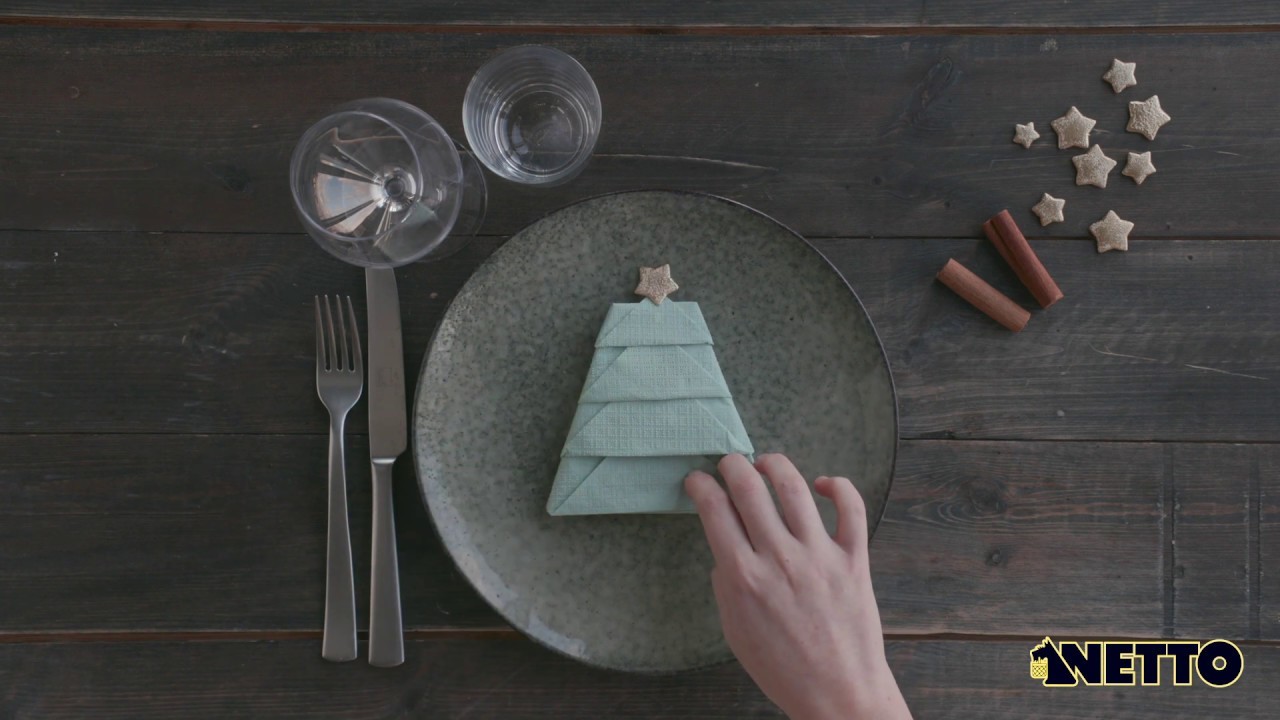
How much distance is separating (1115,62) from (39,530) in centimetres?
131

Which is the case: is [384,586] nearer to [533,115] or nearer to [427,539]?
[427,539]

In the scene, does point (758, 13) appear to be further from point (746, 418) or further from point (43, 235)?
point (43, 235)

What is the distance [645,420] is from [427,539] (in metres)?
0.30

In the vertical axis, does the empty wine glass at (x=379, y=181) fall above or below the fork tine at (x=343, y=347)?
above

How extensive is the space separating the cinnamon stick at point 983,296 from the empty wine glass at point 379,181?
0.54m

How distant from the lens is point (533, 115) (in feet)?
2.95

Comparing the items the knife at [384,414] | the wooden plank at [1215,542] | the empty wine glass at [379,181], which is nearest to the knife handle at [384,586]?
the knife at [384,414]

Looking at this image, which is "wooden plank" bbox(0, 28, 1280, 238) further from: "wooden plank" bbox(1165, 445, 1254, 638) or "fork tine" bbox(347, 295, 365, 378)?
"wooden plank" bbox(1165, 445, 1254, 638)

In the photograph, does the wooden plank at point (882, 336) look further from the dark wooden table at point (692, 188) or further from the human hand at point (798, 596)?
the human hand at point (798, 596)

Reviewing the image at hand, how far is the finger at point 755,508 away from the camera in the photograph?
754 millimetres

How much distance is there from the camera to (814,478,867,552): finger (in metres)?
0.76

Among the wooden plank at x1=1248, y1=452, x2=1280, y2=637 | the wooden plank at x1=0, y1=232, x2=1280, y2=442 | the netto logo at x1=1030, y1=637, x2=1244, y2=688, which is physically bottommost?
the netto logo at x1=1030, y1=637, x2=1244, y2=688

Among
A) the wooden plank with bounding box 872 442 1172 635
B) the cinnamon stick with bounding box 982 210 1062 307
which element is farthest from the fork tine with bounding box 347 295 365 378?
the cinnamon stick with bounding box 982 210 1062 307

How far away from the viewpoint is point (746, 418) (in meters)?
0.86
